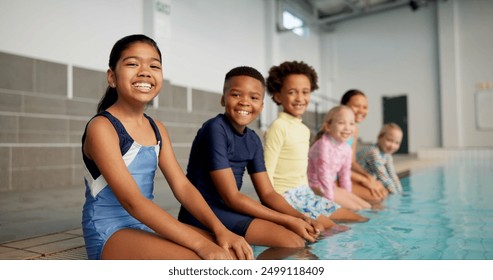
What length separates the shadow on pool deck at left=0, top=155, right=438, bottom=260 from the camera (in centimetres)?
158

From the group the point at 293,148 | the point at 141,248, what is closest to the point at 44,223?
the point at 141,248

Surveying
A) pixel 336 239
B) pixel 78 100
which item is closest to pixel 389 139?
pixel 336 239

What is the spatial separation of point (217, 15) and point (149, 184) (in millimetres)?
7631

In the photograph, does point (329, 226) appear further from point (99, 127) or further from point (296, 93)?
point (99, 127)

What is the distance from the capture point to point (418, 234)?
81.0 inches

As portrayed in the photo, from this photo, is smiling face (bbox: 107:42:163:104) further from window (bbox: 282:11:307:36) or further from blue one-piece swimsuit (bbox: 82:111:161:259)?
window (bbox: 282:11:307:36)

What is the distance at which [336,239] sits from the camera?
1.92 metres

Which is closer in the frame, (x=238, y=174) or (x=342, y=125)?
(x=238, y=174)

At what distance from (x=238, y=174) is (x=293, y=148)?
0.48 m

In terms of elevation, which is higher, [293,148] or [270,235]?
[293,148]

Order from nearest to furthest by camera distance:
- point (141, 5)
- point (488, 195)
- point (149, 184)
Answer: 1. point (149, 184)
2. point (488, 195)
3. point (141, 5)

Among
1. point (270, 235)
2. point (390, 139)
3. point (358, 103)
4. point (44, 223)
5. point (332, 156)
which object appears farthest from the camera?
point (390, 139)

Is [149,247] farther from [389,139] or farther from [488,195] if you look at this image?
[488,195]

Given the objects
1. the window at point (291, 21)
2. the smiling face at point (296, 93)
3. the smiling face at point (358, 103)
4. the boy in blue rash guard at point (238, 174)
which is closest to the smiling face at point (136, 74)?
the boy in blue rash guard at point (238, 174)
